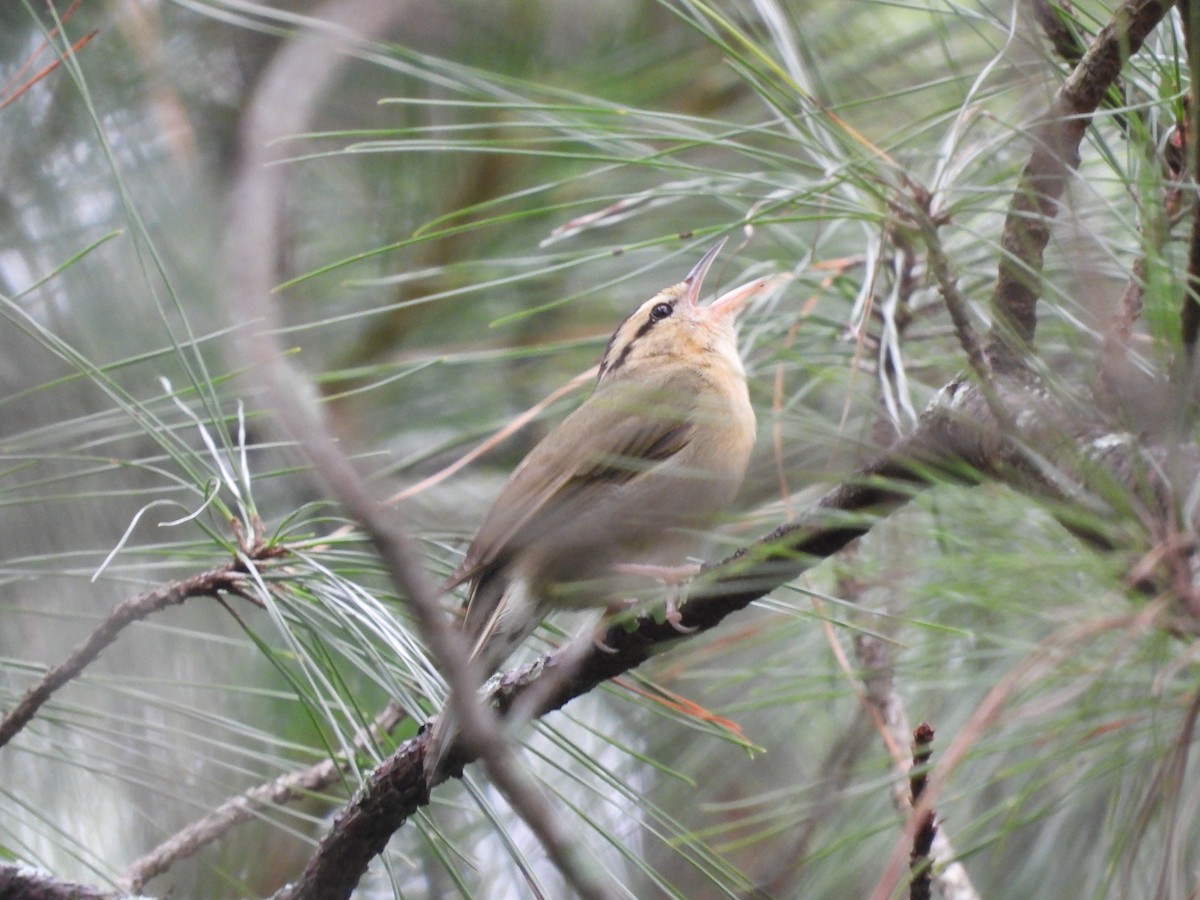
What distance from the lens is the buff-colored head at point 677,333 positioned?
3.31m

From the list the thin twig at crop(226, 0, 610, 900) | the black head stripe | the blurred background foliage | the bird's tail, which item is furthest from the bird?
the thin twig at crop(226, 0, 610, 900)

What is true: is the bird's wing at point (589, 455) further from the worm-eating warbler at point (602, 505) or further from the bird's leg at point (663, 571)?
the bird's leg at point (663, 571)

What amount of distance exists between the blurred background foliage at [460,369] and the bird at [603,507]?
12 cm

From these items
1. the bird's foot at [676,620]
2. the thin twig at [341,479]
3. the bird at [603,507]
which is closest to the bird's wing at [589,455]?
the bird at [603,507]

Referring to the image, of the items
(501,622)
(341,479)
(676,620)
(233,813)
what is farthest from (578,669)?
(341,479)

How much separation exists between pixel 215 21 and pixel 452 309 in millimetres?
1351

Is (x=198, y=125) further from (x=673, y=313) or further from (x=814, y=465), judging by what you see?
(x=814, y=465)

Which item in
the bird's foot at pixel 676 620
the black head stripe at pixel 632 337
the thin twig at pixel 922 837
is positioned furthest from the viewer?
the black head stripe at pixel 632 337

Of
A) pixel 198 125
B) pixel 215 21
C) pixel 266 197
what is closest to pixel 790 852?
pixel 266 197

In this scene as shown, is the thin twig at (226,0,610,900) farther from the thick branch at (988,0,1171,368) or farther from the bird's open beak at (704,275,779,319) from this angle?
the bird's open beak at (704,275,779,319)

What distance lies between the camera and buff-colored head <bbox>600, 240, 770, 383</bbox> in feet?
10.9

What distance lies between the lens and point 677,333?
3445 mm

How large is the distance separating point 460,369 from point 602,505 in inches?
53.0

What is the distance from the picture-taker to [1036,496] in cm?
150
